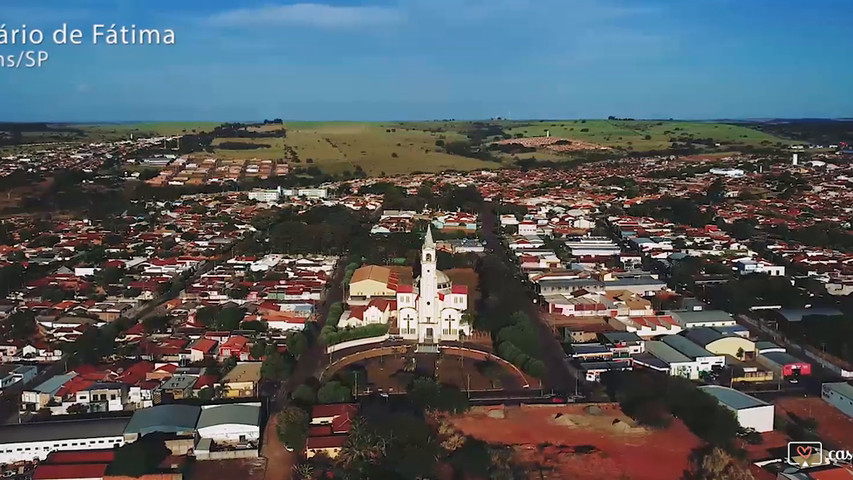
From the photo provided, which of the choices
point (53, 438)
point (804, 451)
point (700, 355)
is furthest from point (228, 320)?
point (804, 451)

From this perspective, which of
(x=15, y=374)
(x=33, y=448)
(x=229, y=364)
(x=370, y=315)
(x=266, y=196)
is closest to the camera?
(x=33, y=448)

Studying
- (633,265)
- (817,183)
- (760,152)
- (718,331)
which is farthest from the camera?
(760,152)

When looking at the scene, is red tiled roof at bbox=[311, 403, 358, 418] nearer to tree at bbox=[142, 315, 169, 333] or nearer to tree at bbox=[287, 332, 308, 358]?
tree at bbox=[287, 332, 308, 358]

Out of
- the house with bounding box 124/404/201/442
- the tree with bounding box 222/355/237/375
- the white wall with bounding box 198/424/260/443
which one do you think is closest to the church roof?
the tree with bounding box 222/355/237/375

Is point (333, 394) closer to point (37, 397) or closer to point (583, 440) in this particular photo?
point (583, 440)

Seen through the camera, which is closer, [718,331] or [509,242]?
[718,331]

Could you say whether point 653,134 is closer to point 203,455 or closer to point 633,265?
point 633,265

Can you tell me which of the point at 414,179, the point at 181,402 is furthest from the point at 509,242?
the point at 414,179
